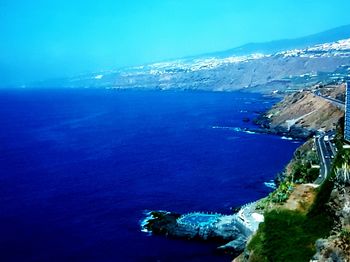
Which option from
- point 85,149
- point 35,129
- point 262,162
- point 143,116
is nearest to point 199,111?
point 143,116

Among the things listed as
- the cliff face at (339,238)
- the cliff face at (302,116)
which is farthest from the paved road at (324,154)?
the cliff face at (302,116)

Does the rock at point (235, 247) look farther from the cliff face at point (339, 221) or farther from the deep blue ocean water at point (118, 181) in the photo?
the cliff face at point (339, 221)

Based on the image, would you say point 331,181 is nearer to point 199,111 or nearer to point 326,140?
point 326,140

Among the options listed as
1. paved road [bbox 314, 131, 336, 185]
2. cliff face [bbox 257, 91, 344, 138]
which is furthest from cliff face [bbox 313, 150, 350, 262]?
cliff face [bbox 257, 91, 344, 138]

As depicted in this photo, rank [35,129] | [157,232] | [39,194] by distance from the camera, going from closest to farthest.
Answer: [157,232] → [39,194] → [35,129]

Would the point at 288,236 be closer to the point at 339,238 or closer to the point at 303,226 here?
the point at 303,226
